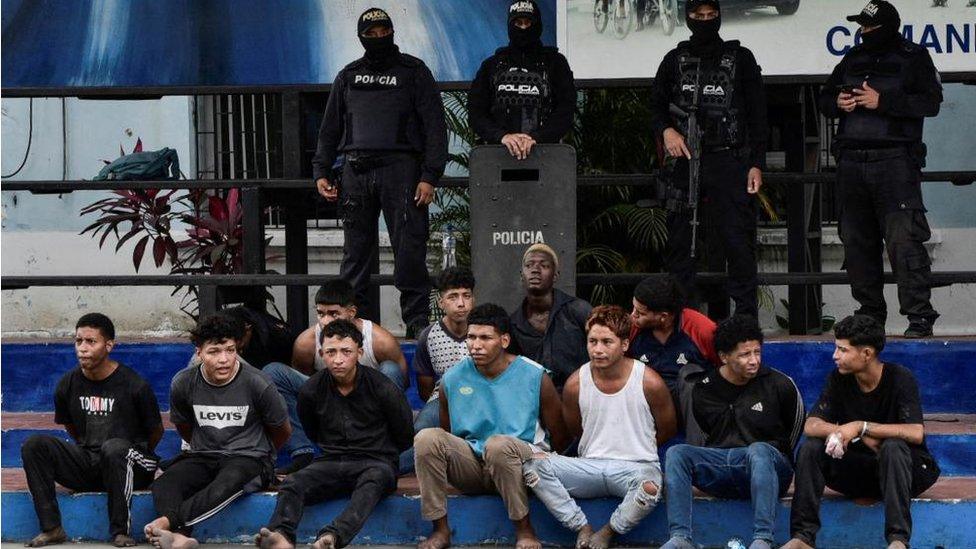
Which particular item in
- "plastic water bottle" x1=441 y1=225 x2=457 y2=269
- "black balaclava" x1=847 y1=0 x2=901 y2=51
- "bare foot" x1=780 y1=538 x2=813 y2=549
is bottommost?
"bare foot" x1=780 y1=538 x2=813 y2=549

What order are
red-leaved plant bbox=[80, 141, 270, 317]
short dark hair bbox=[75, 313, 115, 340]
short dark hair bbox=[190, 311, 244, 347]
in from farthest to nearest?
1. red-leaved plant bbox=[80, 141, 270, 317]
2. short dark hair bbox=[75, 313, 115, 340]
3. short dark hair bbox=[190, 311, 244, 347]

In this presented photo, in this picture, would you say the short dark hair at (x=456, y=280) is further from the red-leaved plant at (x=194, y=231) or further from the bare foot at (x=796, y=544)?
the red-leaved plant at (x=194, y=231)

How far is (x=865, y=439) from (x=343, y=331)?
7.93 ft

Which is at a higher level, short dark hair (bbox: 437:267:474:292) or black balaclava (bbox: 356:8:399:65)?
black balaclava (bbox: 356:8:399:65)

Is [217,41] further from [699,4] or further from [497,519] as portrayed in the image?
[497,519]

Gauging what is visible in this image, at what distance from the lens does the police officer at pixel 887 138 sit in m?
9.07

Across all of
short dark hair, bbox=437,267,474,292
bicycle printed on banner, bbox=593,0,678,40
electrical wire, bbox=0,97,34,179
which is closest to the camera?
short dark hair, bbox=437,267,474,292

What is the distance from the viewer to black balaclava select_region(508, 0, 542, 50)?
9219mm

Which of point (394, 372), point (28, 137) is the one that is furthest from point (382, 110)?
point (28, 137)

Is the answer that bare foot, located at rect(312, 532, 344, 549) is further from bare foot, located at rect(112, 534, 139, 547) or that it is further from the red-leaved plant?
the red-leaved plant

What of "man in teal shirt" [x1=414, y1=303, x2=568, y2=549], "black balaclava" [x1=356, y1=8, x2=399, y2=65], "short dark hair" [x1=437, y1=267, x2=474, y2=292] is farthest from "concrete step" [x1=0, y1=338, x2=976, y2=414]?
"black balaclava" [x1=356, y1=8, x2=399, y2=65]

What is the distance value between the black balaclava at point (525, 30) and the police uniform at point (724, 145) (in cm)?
70

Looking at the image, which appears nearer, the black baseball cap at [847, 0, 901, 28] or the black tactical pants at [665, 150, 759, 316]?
the black baseball cap at [847, 0, 901, 28]

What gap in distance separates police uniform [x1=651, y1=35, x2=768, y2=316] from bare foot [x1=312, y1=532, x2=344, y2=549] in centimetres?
260
